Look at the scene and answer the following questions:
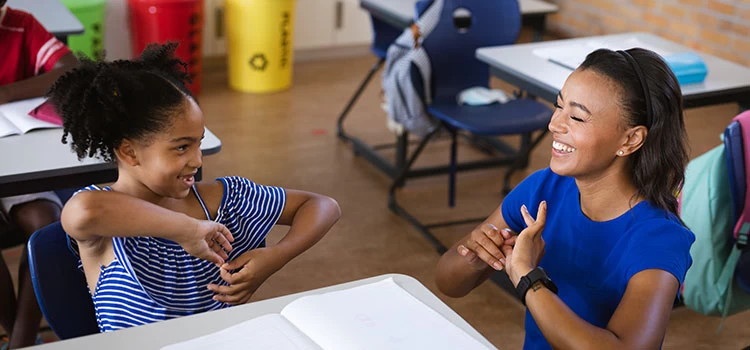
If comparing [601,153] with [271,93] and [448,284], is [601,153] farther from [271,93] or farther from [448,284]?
[271,93]

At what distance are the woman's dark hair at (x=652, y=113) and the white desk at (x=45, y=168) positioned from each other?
3.17 ft

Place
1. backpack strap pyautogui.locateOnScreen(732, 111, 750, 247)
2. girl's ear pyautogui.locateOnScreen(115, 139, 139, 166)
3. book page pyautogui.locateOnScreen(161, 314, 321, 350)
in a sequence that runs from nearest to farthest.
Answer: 1. book page pyautogui.locateOnScreen(161, 314, 321, 350)
2. girl's ear pyautogui.locateOnScreen(115, 139, 139, 166)
3. backpack strap pyautogui.locateOnScreen(732, 111, 750, 247)

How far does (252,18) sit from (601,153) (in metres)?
3.28

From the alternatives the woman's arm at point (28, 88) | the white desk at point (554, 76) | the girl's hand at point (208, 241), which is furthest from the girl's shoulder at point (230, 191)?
the white desk at point (554, 76)

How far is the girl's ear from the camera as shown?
1.43m

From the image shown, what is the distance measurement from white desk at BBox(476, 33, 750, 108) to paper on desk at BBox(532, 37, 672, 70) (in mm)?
20

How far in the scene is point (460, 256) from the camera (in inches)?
63.7

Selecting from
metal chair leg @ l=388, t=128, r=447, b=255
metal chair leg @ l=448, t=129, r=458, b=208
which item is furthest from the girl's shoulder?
metal chair leg @ l=448, t=129, r=458, b=208

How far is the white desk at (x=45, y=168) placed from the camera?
6.17 feet

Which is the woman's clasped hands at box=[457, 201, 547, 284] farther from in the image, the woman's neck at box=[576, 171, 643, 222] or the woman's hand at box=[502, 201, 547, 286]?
the woman's neck at box=[576, 171, 643, 222]

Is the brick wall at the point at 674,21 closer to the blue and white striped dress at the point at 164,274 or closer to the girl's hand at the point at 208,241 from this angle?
the blue and white striped dress at the point at 164,274

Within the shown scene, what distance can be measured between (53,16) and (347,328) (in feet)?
6.90

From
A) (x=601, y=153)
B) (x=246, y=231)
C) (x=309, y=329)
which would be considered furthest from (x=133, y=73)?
(x=601, y=153)

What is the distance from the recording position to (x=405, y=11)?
357 centimetres
